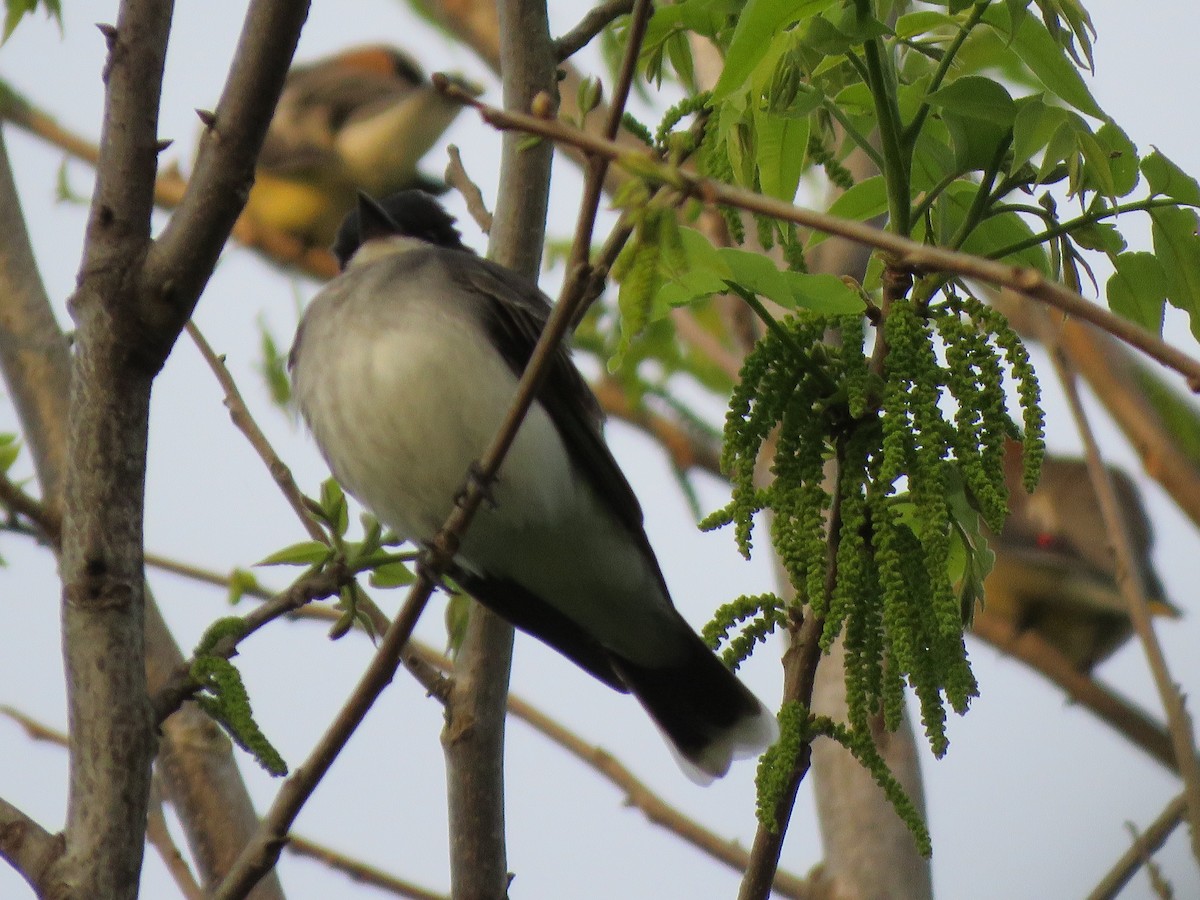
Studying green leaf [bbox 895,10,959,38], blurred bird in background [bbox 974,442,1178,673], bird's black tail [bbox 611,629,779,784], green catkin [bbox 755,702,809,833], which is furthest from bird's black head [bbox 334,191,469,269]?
green catkin [bbox 755,702,809,833]

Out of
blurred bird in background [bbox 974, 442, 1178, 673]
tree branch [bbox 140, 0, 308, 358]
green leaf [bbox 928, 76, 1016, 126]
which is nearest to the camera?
green leaf [bbox 928, 76, 1016, 126]

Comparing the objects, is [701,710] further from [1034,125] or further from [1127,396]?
[1034,125]

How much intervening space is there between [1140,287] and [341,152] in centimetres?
596

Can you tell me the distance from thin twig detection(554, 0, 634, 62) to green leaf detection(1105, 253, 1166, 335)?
1.23 metres

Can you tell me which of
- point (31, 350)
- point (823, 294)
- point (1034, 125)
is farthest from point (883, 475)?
point (31, 350)

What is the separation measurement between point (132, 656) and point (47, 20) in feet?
6.42

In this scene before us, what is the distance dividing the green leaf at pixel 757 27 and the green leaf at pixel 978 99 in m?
0.25

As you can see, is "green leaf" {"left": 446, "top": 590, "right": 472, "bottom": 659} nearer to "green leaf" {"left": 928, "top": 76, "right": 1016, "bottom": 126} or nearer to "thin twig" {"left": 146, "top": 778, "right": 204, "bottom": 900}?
"thin twig" {"left": 146, "top": 778, "right": 204, "bottom": 900}

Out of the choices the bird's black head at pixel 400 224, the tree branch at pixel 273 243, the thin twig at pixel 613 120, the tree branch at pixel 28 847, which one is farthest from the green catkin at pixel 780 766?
the tree branch at pixel 273 243

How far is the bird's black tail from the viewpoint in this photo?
12.6 feet

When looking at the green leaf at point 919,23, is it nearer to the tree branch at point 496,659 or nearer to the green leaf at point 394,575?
the tree branch at point 496,659

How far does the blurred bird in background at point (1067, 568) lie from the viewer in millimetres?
5773

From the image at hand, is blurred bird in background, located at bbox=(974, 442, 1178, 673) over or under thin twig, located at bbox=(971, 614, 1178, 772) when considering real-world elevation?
over

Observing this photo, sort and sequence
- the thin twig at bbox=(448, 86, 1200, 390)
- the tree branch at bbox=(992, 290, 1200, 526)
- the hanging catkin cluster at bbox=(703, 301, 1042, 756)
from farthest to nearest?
the tree branch at bbox=(992, 290, 1200, 526), the hanging catkin cluster at bbox=(703, 301, 1042, 756), the thin twig at bbox=(448, 86, 1200, 390)
